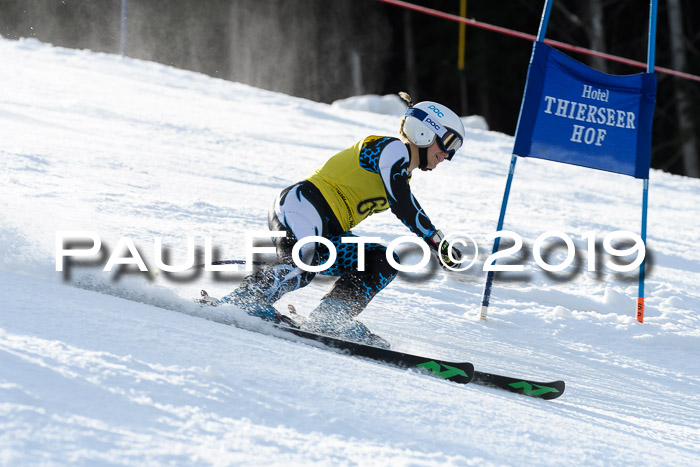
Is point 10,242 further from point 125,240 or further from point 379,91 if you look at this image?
point 379,91

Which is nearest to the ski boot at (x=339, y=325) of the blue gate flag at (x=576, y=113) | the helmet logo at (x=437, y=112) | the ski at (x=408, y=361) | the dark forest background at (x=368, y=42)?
the ski at (x=408, y=361)

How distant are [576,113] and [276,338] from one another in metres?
2.41

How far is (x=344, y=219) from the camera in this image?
3.46 m

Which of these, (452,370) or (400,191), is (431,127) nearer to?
(400,191)

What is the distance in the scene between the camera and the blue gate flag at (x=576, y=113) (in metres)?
4.57

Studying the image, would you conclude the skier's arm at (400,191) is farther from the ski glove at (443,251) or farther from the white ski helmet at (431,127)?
the white ski helmet at (431,127)

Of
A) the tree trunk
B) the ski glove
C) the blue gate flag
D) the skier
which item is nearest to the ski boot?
the skier

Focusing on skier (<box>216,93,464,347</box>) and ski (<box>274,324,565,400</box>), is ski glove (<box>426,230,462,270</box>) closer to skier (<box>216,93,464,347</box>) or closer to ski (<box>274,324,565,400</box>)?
skier (<box>216,93,464,347</box>)

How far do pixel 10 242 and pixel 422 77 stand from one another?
62.4 ft

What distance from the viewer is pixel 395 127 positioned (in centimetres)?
1051

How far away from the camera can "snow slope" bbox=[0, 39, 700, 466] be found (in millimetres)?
1878

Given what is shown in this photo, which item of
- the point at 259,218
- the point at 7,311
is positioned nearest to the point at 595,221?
the point at 259,218

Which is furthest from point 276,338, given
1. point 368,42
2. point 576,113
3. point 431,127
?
point 368,42

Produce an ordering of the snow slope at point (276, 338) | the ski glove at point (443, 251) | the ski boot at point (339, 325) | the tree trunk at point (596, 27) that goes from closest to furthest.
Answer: the snow slope at point (276, 338)
the ski glove at point (443, 251)
the ski boot at point (339, 325)
the tree trunk at point (596, 27)
